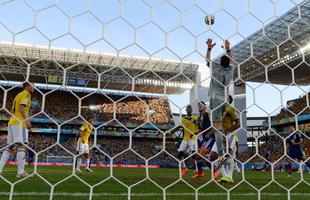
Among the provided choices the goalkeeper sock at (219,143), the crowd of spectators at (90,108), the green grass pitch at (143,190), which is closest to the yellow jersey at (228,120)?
the goalkeeper sock at (219,143)

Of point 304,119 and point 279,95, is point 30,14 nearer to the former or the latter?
point 279,95

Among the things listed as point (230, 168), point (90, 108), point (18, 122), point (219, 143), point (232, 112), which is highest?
point (90, 108)

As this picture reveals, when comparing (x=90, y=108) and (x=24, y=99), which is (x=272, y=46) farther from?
(x=90, y=108)

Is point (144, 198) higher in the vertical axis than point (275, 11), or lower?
lower

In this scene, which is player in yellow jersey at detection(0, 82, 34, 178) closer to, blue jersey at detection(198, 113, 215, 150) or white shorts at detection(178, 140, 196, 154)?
blue jersey at detection(198, 113, 215, 150)

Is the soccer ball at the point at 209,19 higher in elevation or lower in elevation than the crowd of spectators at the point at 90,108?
lower

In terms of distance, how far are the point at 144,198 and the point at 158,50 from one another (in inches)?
49.7

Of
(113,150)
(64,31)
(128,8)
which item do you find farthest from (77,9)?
(113,150)

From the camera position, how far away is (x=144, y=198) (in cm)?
302

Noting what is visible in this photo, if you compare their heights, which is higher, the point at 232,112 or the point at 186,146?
the point at 232,112

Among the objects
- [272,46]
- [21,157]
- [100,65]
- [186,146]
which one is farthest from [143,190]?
[272,46]

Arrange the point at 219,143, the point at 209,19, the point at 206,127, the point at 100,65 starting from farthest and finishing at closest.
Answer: the point at 100,65 < the point at 206,127 < the point at 219,143 < the point at 209,19

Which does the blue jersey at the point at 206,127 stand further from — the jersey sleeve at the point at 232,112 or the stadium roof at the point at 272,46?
the stadium roof at the point at 272,46

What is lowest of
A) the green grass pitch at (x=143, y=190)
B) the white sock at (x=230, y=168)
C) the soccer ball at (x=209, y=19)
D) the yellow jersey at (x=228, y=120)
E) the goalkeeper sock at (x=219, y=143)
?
the green grass pitch at (x=143, y=190)
